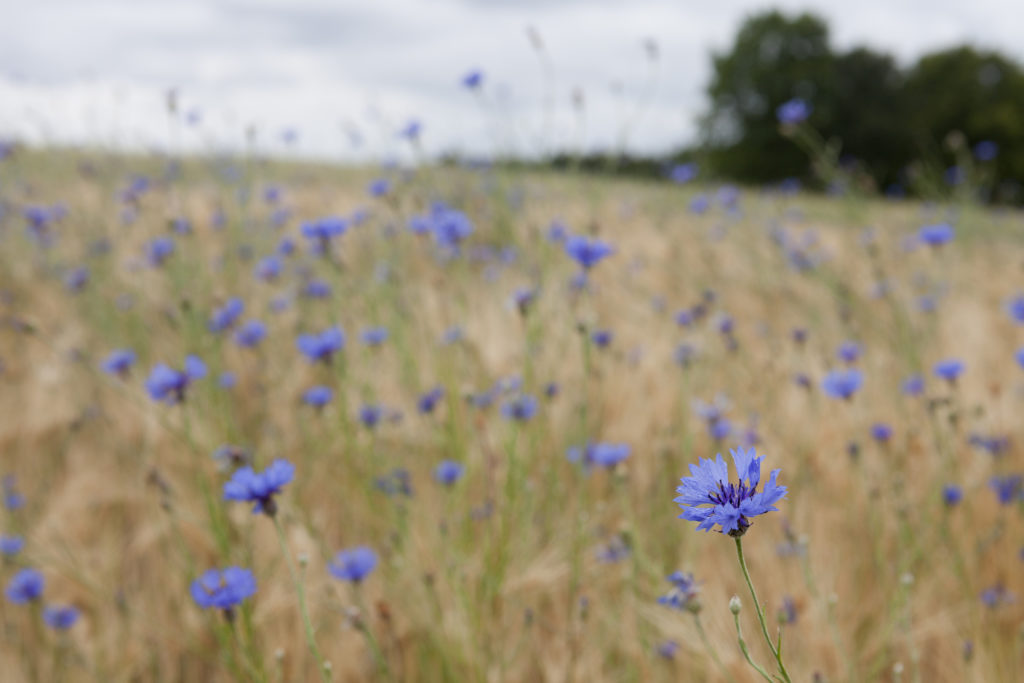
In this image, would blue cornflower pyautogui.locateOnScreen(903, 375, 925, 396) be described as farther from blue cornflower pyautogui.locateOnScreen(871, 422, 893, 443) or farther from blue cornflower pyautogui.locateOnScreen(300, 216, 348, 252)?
blue cornflower pyautogui.locateOnScreen(300, 216, 348, 252)

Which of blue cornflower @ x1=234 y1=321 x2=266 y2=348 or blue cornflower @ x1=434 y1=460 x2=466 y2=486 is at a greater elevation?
blue cornflower @ x1=234 y1=321 x2=266 y2=348

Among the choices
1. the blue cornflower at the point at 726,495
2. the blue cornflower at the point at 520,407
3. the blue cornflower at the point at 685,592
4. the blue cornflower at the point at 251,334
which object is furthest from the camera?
the blue cornflower at the point at 251,334

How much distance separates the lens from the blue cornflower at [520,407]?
153cm

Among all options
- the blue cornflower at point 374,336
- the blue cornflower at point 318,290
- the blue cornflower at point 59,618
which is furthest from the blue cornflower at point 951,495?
the blue cornflower at point 318,290

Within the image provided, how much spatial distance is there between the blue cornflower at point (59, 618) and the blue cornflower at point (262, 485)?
2.77 ft

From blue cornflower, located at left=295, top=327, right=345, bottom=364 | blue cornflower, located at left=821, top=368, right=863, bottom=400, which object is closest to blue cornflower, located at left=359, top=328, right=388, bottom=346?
blue cornflower, located at left=295, top=327, right=345, bottom=364

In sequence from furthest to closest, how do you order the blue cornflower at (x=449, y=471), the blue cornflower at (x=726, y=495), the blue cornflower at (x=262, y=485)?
the blue cornflower at (x=449, y=471)
the blue cornflower at (x=262, y=485)
the blue cornflower at (x=726, y=495)

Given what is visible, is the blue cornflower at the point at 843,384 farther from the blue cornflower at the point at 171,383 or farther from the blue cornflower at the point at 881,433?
the blue cornflower at the point at 171,383

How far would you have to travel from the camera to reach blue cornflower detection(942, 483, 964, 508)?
1.62 meters

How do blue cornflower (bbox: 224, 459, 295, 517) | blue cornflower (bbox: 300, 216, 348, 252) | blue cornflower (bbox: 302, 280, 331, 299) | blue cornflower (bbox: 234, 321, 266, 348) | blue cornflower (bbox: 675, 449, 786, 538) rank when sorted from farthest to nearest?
blue cornflower (bbox: 302, 280, 331, 299), blue cornflower (bbox: 234, 321, 266, 348), blue cornflower (bbox: 300, 216, 348, 252), blue cornflower (bbox: 224, 459, 295, 517), blue cornflower (bbox: 675, 449, 786, 538)

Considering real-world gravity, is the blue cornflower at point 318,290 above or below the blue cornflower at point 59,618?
above

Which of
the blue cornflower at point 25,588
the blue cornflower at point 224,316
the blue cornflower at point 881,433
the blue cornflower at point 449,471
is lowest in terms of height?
the blue cornflower at point 25,588

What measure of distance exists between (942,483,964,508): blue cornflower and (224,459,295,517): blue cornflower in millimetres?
1398

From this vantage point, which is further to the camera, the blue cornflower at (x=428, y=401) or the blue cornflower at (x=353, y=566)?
the blue cornflower at (x=428, y=401)
